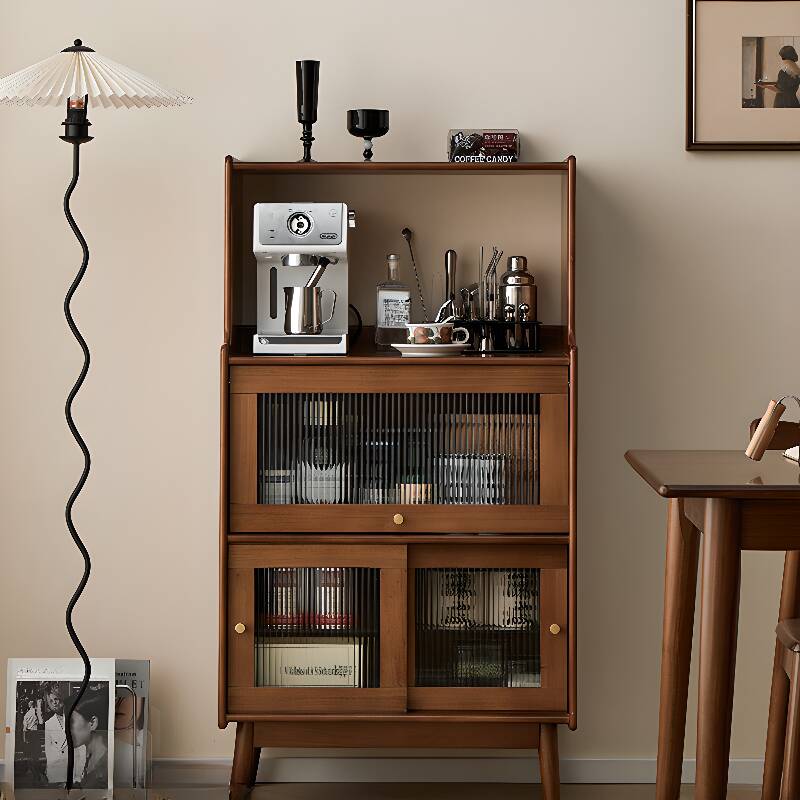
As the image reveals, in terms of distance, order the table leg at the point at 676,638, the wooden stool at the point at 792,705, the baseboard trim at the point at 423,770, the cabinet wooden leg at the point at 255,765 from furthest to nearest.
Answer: the baseboard trim at the point at 423,770 < the cabinet wooden leg at the point at 255,765 < the table leg at the point at 676,638 < the wooden stool at the point at 792,705

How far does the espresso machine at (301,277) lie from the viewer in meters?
2.55

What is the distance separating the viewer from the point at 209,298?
2.88 metres

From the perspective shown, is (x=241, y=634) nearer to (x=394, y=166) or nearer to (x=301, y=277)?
(x=301, y=277)

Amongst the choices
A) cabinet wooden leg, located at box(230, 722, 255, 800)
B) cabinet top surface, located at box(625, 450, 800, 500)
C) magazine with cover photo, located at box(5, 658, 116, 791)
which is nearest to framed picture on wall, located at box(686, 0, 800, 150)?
cabinet top surface, located at box(625, 450, 800, 500)

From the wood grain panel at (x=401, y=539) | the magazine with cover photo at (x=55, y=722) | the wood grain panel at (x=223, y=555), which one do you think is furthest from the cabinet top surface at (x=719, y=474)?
the magazine with cover photo at (x=55, y=722)

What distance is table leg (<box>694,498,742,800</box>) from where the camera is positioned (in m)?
1.71

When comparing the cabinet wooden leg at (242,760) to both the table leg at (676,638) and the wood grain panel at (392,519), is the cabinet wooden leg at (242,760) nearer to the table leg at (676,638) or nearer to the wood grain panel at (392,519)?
the wood grain panel at (392,519)

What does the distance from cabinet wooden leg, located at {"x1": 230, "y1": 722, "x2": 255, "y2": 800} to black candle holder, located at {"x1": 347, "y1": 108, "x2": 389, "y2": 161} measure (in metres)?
1.50

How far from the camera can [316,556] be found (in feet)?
8.32

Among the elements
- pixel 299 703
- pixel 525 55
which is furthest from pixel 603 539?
pixel 525 55

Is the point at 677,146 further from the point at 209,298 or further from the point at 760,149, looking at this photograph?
the point at 209,298

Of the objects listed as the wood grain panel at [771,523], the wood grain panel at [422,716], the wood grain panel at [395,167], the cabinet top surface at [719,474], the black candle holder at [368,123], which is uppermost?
the black candle holder at [368,123]

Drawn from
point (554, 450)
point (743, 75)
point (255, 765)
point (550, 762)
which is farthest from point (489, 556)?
point (743, 75)

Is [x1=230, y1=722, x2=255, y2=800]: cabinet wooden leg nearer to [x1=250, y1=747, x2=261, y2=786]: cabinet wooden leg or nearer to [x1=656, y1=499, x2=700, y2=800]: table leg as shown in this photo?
[x1=250, y1=747, x2=261, y2=786]: cabinet wooden leg
